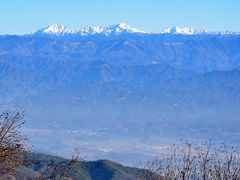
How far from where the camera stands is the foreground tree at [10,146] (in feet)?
41.4

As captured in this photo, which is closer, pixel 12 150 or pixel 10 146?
pixel 12 150

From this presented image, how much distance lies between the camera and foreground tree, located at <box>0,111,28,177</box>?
41.4ft

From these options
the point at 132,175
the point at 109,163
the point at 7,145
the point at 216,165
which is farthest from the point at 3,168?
the point at 109,163

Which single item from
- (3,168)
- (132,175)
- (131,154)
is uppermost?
(131,154)

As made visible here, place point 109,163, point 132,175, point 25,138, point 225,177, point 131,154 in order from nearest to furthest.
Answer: point 225,177, point 25,138, point 132,175, point 109,163, point 131,154

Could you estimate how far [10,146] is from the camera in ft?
42.2

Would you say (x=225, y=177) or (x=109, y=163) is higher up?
(x=109, y=163)

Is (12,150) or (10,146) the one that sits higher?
(10,146)

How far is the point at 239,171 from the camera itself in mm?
11930

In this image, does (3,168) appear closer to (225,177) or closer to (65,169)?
(65,169)

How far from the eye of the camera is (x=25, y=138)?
12773mm

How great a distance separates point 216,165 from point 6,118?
12.5 ft

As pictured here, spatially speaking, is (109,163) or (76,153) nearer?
(76,153)

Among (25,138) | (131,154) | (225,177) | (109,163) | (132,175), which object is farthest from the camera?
(131,154)
